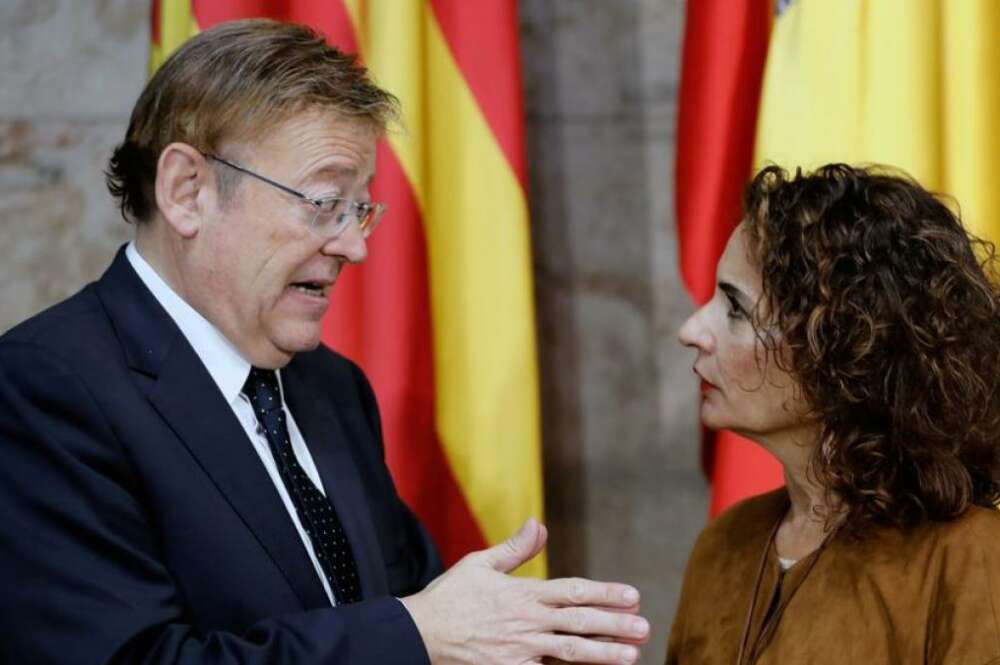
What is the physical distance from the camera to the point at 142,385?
1786mm

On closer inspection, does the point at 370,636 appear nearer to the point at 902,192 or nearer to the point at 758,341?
the point at 758,341

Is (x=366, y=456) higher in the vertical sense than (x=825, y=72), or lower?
lower

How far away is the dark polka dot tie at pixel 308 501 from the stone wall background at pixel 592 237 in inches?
42.7

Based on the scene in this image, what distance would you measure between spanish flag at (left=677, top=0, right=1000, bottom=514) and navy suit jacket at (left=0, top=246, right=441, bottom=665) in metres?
1.16

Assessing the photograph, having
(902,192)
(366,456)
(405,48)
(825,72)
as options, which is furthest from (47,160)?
(902,192)

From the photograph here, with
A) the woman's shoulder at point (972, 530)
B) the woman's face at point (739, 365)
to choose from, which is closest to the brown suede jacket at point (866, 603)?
the woman's shoulder at point (972, 530)

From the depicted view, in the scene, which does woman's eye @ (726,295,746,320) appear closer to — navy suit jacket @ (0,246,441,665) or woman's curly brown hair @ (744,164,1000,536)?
woman's curly brown hair @ (744,164,1000,536)

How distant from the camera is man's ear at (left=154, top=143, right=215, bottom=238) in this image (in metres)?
1.84

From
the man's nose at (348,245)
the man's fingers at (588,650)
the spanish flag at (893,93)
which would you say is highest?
the spanish flag at (893,93)

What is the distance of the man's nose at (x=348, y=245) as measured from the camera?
1921mm

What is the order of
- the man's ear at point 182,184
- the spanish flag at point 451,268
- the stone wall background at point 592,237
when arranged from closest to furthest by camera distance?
the man's ear at point 182,184 < the spanish flag at point 451,268 < the stone wall background at point 592,237

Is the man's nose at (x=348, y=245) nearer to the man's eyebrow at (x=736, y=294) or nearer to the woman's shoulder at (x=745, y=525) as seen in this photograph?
the man's eyebrow at (x=736, y=294)

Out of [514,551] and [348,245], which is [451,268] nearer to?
Result: [348,245]

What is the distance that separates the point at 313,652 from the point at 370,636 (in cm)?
7
